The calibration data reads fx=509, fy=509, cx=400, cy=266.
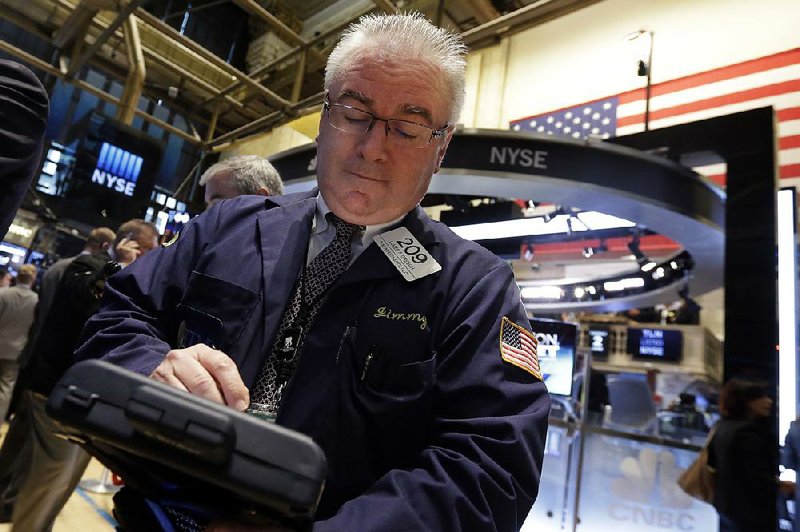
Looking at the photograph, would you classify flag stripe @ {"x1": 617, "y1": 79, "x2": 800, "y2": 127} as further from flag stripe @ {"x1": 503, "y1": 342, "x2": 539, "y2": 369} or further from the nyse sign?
flag stripe @ {"x1": 503, "y1": 342, "x2": 539, "y2": 369}

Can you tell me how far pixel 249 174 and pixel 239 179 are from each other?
5cm

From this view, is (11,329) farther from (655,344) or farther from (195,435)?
(655,344)

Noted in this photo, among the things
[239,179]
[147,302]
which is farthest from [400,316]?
[239,179]

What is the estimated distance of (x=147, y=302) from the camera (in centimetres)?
90

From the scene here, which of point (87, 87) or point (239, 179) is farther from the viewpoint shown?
point (87, 87)

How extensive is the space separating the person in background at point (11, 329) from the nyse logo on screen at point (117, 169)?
62.6 inches

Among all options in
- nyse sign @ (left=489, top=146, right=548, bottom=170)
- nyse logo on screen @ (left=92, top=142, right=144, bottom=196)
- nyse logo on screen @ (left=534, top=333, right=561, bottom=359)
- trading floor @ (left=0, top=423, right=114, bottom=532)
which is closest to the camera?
trading floor @ (left=0, top=423, right=114, bottom=532)

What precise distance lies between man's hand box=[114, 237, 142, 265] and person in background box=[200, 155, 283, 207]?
76 cm

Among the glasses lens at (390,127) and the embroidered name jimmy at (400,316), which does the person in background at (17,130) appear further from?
the embroidered name jimmy at (400,316)

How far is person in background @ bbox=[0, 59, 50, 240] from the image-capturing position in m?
0.90

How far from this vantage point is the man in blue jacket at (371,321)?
687mm

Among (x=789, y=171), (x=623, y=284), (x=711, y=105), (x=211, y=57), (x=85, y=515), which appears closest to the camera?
(x=85, y=515)

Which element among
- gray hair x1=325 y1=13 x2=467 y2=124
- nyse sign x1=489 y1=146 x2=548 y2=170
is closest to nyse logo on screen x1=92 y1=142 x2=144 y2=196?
nyse sign x1=489 y1=146 x2=548 y2=170

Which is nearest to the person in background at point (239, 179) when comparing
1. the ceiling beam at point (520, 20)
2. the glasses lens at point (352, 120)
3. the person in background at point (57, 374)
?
the person in background at point (57, 374)
